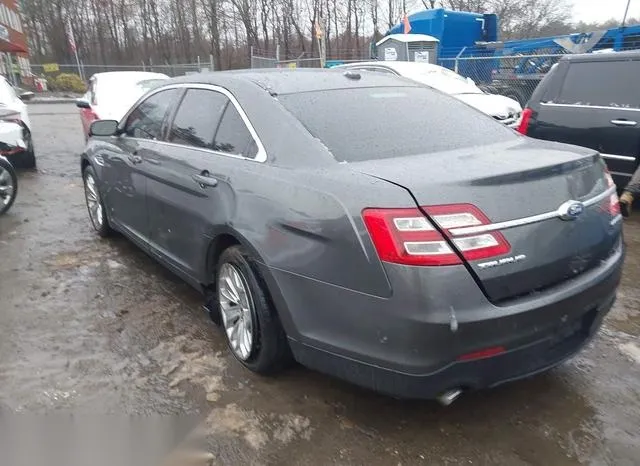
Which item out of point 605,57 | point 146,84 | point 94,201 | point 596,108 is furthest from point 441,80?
point 94,201

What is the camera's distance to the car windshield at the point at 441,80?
9234 millimetres

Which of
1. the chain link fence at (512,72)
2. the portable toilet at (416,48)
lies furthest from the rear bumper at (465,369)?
the portable toilet at (416,48)

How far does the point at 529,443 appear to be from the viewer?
2459mm

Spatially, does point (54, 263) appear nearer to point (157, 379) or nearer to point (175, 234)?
point (175, 234)

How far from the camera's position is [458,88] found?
9359 millimetres

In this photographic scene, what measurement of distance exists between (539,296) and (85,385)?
239cm

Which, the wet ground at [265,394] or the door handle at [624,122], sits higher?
the door handle at [624,122]

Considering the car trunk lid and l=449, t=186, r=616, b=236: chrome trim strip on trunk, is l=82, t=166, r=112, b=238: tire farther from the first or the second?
l=449, t=186, r=616, b=236: chrome trim strip on trunk

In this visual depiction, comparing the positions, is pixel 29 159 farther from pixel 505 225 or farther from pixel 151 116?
pixel 505 225

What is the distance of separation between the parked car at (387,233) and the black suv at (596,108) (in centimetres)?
315

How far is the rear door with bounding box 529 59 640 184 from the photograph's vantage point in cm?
568

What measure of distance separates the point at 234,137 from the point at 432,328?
1648mm

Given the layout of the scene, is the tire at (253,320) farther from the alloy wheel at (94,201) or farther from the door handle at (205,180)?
the alloy wheel at (94,201)

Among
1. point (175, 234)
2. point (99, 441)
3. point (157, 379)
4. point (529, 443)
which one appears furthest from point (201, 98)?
point (529, 443)
